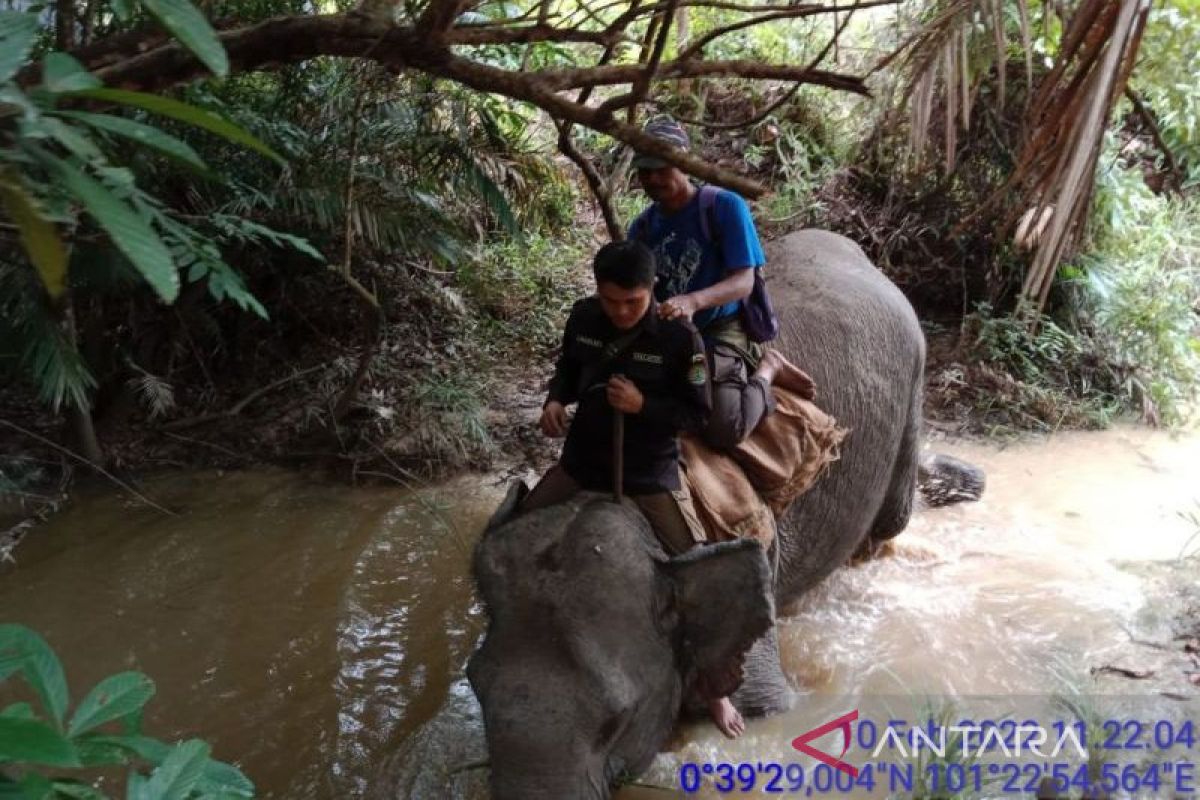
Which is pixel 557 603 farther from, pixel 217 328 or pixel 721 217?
pixel 217 328

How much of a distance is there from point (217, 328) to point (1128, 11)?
5.20 m

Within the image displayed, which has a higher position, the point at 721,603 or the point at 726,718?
the point at 721,603

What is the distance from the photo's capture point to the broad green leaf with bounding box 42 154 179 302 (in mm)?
1023

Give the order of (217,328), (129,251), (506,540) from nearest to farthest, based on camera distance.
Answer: (129,251) < (506,540) < (217,328)

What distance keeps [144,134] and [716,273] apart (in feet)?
8.95

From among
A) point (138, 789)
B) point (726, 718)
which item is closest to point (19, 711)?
point (138, 789)

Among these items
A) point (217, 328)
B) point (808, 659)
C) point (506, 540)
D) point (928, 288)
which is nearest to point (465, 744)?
point (506, 540)

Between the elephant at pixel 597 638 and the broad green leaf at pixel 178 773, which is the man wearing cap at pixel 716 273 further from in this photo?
the broad green leaf at pixel 178 773

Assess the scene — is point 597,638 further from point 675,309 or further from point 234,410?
point 234,410

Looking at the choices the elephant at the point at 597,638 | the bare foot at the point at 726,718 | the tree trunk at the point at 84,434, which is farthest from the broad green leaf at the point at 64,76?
the tree trunk at the point at 84,434

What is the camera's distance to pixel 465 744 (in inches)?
137

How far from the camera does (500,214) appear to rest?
5793 mm

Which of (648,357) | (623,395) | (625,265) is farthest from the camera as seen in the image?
(648,357)

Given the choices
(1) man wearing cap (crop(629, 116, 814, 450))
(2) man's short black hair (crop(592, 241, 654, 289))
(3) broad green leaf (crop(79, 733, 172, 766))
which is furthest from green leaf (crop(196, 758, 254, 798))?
(1) man wearing cap (crop(629, 116, 814, 450))
